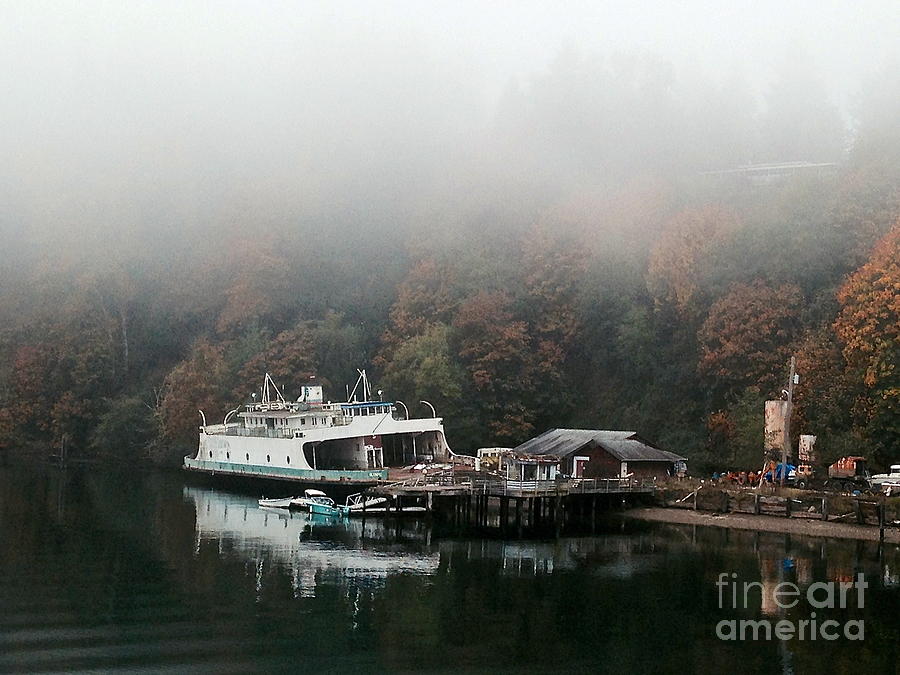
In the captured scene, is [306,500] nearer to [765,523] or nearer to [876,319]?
[765,523]

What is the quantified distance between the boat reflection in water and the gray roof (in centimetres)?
927

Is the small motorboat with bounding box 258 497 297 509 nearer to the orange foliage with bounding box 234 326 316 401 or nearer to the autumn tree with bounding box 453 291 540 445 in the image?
the autumn tree with bounding box 453 291 540 445

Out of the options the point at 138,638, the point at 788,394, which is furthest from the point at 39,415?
the point at 138,638

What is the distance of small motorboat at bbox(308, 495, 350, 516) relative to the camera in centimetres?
5191

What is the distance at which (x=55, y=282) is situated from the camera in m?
99.1

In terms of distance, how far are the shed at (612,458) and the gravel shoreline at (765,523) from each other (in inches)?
128

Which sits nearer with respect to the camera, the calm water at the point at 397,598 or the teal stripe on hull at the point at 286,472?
the calm water at the point at 397,598

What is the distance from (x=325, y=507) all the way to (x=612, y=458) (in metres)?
13.2

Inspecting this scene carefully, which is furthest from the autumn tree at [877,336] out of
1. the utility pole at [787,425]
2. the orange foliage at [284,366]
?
the orange foliage at [284,366]

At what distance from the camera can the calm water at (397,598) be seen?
2820 cm

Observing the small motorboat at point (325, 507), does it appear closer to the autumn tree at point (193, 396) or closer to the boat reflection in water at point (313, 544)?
the boat reflection in water at point (313, 544)

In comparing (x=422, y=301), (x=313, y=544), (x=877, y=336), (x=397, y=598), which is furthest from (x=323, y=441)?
(x=397, y=598)

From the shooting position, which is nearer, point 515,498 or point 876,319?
point 515,498

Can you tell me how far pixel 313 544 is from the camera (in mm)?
44000
